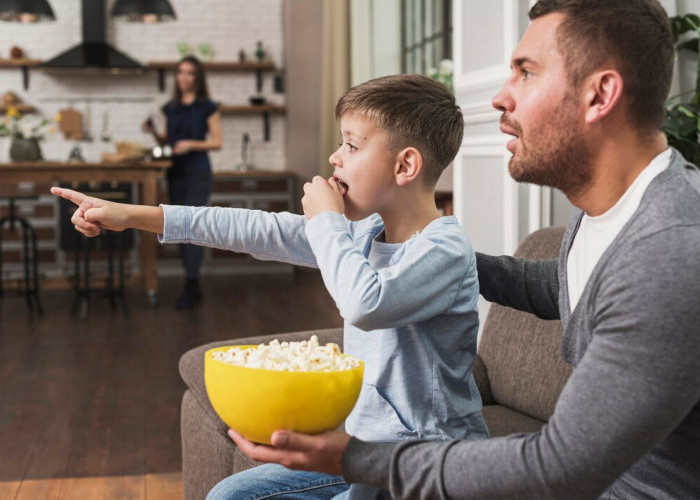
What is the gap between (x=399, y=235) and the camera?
1.34 meters

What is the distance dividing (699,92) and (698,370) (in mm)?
1692

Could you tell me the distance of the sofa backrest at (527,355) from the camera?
1811mm

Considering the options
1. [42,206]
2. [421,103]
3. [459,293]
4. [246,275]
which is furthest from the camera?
[246,275]

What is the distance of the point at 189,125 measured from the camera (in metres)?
5.93

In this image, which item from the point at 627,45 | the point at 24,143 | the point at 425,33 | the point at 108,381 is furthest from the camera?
the point at 425,33

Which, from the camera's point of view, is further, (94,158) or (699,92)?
(94,158)

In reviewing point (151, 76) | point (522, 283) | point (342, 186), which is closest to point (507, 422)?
point (522, 283)

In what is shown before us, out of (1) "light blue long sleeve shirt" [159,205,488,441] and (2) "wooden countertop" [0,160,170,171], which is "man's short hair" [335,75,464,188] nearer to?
(1) "light blue long sleeve shirt" [159,205,488,441]

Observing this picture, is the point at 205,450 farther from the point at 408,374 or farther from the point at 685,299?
the point at 685,299

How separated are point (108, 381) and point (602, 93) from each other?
3.44m

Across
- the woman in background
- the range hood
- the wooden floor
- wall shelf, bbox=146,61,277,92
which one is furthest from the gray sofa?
wall shelf, bbox=146,61,277,92

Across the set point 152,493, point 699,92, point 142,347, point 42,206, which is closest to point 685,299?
point 699,92

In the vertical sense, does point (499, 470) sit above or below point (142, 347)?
above

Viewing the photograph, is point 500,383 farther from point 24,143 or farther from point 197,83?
point 24,143
